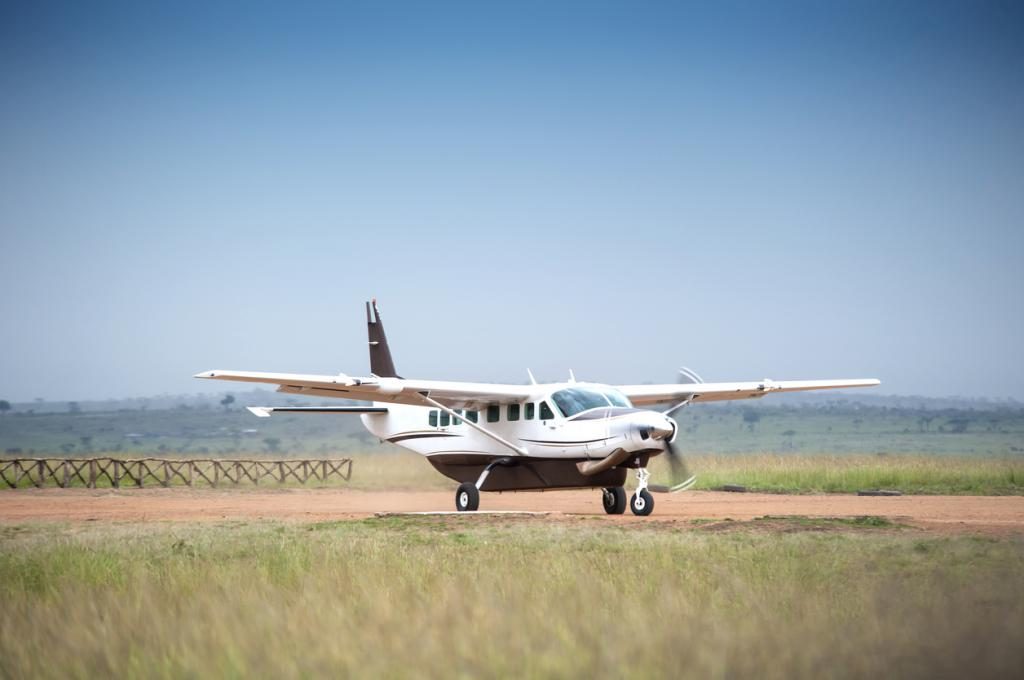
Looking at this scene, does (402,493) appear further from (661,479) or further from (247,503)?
(661,479)

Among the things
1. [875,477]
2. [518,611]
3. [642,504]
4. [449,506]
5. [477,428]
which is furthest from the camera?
[875,477]

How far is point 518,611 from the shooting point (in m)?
9.33

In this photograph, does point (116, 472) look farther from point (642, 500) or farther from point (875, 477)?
point (875, 477)

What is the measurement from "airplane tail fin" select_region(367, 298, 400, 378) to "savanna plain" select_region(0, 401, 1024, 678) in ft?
40.4

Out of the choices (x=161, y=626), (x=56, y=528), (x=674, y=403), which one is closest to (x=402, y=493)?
(x=674, y=403)

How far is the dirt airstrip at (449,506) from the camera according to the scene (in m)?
24.2

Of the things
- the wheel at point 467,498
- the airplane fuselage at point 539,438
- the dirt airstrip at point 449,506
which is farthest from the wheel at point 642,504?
the wheel at point 467,498

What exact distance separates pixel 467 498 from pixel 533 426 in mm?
2432

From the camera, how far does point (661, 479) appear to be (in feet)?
147

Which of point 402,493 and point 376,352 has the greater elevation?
point 376,352

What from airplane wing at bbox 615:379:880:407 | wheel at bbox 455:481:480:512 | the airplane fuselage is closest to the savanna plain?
the airplane fuselage

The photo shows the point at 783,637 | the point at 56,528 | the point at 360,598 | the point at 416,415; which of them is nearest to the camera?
the point at 783,637

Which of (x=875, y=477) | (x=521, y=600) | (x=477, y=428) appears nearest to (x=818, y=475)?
(x=875, y=477)

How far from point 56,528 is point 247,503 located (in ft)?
39.9
